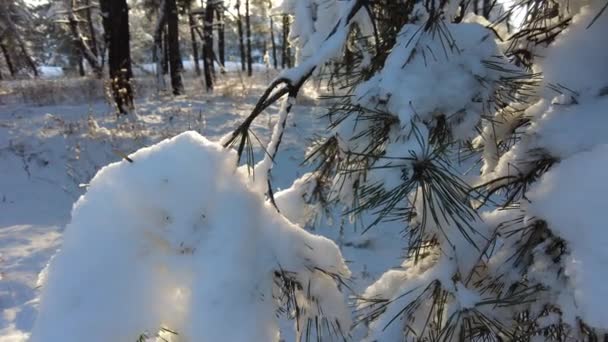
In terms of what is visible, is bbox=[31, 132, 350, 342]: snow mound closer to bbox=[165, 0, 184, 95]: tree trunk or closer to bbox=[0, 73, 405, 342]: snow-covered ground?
bbox=[0, 73, 405, 342]: snow-covered ground

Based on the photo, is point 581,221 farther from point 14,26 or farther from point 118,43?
point 14,26

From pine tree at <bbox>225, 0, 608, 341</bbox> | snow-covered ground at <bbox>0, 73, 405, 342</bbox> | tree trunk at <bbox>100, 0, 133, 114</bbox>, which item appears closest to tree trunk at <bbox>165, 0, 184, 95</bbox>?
snow-covered ground at <bbox>0, 73, 405, 342</bbox>

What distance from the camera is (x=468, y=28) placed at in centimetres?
128

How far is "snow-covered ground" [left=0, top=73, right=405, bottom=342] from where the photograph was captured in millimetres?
3582

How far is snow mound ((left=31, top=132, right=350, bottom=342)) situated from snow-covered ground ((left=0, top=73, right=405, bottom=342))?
1.08 m

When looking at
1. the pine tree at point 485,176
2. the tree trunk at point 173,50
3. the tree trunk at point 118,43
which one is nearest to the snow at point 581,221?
the pine tree at point 485,176

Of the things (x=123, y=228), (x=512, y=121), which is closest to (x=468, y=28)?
(x=512, y=121)

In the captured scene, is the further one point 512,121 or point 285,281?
point 512,121

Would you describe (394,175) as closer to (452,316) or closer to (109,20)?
(452,316)

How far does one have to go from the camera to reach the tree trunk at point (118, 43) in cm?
705

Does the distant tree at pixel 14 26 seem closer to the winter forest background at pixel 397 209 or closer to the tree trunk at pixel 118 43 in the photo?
the tree trunk at pixel 118 43

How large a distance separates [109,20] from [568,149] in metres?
7.33

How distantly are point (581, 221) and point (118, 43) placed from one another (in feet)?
24.6

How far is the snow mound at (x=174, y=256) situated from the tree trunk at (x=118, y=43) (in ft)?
20.7
